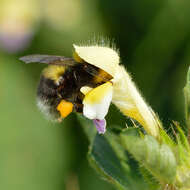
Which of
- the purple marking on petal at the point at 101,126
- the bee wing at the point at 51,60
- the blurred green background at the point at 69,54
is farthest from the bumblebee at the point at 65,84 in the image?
the blurred green background at the point at 69,54

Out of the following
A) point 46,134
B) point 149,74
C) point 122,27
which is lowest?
point 46,134

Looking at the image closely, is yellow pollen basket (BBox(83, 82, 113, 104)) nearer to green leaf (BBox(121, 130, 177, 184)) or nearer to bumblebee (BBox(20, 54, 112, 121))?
bumblebee (BBox(20, 54, 112, 121))

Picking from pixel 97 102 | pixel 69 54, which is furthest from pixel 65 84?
pixel 69 54

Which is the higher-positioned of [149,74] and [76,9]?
[76,9]

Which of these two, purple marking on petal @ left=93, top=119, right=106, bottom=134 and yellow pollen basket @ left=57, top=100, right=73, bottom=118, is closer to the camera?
purple marking on petal @ left=93, top=119, right=106, bottom=134

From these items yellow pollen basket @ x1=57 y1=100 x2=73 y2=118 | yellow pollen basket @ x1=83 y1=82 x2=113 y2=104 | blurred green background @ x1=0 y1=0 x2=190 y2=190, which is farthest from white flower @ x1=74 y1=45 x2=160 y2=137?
blurred green background @ x1=0 y1=0 x2=190 y2=190

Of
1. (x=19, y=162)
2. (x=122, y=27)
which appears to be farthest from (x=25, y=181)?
(x=122, y=27)

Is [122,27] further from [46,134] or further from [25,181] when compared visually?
[25,181]
